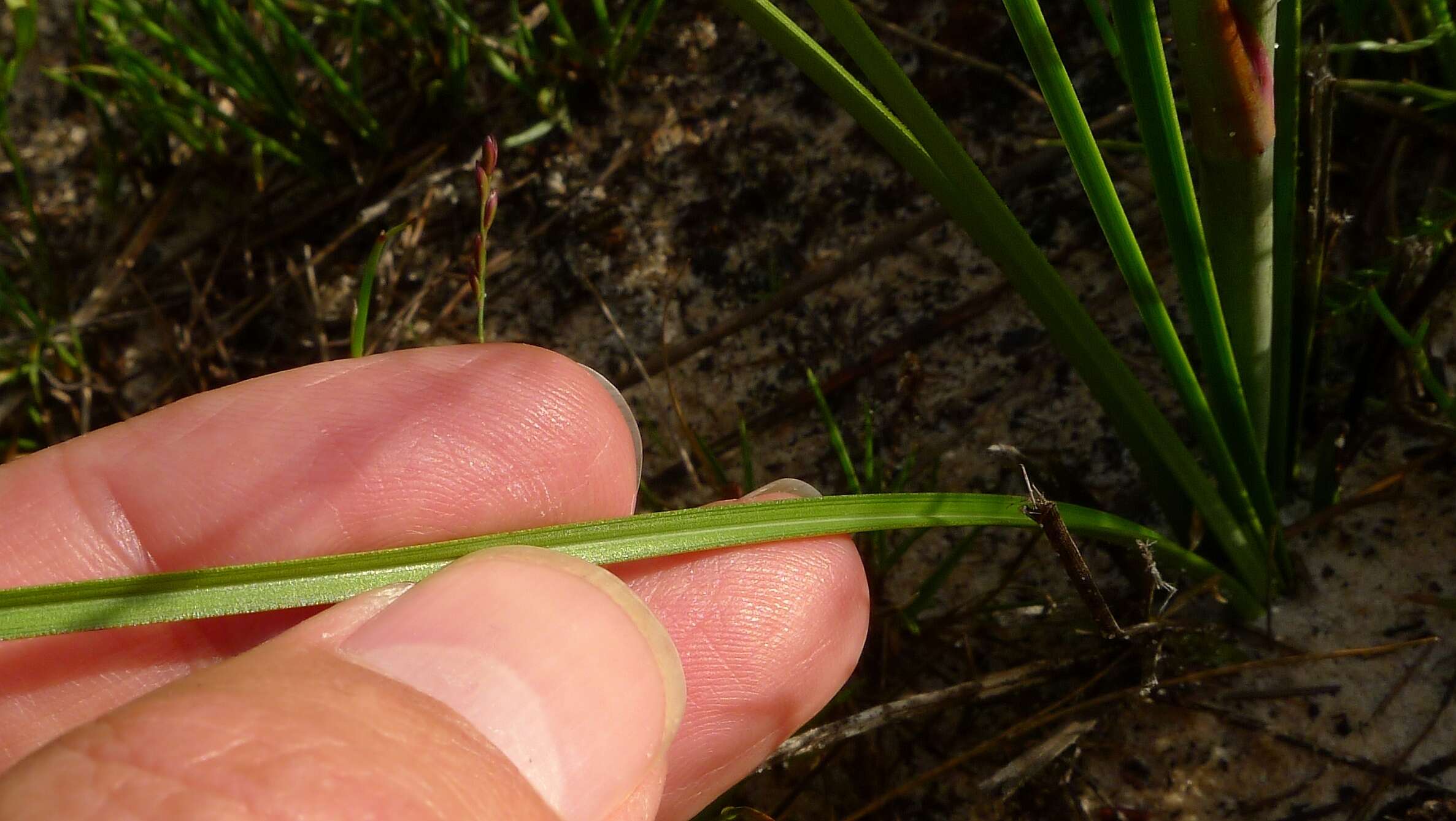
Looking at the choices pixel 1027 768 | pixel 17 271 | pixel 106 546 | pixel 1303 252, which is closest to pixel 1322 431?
pixel 1303 252

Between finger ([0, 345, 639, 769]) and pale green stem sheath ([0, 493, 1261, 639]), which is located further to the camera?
finger ([0, 345, 639, 769])

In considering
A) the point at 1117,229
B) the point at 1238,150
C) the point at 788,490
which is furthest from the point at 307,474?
the point at 1238,150

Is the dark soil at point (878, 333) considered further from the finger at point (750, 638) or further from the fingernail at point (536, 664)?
the fingernail at point (536, 664)

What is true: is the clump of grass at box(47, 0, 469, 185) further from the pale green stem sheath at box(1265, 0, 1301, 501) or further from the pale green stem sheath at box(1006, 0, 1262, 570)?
the pale green stem sheath at box(1265, 0, 1301, 501)

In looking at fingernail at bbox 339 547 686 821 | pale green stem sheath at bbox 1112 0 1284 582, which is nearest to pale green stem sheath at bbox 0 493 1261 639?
fingernail at bbox 339 547 686 821

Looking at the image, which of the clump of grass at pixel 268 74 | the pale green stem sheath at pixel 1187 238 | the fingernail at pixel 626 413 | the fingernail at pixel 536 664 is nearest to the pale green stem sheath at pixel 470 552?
the fingernail at pixel 536 664

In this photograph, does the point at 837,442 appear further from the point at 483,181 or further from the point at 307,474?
the point at 307,474
